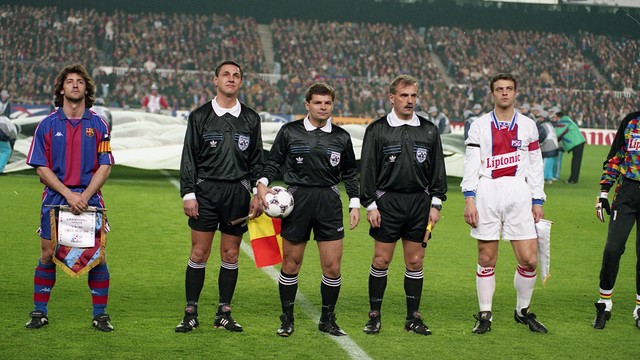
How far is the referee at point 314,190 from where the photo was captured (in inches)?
261

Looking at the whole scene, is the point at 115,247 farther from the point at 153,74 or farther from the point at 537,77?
the point at 537,77

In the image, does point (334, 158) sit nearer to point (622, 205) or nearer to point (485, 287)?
point (485, 287)

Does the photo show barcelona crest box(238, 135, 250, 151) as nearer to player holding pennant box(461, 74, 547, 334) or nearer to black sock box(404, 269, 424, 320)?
black sock box(404, 269, 424, 320)

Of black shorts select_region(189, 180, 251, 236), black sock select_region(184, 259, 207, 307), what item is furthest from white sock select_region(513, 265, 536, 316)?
black sock select_region(184, 259, 207, 307)

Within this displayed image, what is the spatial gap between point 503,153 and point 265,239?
1.90 metres

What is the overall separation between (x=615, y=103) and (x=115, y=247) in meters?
35.5

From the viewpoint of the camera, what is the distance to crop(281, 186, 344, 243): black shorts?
21.7 ft

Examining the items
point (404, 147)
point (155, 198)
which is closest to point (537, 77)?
point (155, 198)

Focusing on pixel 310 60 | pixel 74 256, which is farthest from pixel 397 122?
pixel 310 60

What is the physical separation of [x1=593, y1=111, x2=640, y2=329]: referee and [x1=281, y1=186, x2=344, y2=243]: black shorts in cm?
225

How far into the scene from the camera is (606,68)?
44625 millimetres

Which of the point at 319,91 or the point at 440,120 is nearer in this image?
the point at 319,91

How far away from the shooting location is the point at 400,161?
672cm

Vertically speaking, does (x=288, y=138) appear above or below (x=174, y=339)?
above
